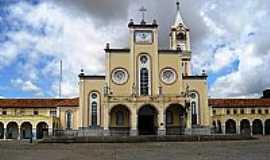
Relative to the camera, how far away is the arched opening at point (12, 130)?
201 feet

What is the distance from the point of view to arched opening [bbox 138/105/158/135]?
52344 millimetres

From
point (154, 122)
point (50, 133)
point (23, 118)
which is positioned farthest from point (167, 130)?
point (23, 118)

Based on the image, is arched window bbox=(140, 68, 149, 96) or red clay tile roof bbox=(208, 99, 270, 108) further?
red clay tile roof bbox=(208, 99, 270, 108)

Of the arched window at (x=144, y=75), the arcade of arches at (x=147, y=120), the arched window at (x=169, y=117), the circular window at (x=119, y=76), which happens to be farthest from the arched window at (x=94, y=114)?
the arched window at (x=169, y=117)

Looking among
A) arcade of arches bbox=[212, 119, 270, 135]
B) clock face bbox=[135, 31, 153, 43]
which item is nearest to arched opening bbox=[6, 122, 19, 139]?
clock face bbox=[135, 31, 153, 43]

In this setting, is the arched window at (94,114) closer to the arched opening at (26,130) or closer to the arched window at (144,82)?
the arched window at (144,82)

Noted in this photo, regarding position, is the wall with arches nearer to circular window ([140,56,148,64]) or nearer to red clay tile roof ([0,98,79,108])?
circular window ([140,56,148,64])

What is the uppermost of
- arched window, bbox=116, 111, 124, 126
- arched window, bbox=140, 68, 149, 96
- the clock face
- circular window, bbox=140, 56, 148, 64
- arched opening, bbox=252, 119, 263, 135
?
the clock face

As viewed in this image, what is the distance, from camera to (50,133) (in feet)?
192

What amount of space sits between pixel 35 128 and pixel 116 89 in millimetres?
15161

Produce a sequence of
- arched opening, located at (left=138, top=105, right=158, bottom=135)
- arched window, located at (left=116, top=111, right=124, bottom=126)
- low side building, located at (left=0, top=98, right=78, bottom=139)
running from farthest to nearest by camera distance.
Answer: low side building, located at (left=0, top=98, right=78, bottom=139) < arched window, located at (left=116, top=111, right=124, bottom=126) < arched opening, located at (left=138, top=105, right=158, bottom=135)

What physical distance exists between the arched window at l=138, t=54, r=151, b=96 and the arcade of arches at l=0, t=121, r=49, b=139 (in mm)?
16537

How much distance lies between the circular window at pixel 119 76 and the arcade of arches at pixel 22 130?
542 inches

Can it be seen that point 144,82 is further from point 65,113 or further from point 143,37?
point 65,113
